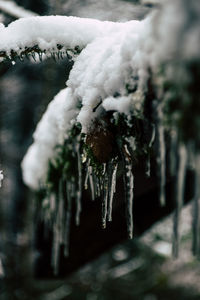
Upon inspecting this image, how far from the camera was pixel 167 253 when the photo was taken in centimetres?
642

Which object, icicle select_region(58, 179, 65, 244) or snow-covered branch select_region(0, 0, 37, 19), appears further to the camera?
snow-covered branch select_region(0, 0, 37, 19)

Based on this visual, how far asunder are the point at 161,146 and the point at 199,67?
0.35 metres

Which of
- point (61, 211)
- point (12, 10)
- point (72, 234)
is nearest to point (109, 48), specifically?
point (61, 211)

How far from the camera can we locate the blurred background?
3.47 metres

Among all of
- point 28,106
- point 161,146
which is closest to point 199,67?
point 161,146

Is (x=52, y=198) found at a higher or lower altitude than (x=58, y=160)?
lower

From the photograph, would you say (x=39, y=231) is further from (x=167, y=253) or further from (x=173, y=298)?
Result: (x=173, y=298)

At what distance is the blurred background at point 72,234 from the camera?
3.47 m

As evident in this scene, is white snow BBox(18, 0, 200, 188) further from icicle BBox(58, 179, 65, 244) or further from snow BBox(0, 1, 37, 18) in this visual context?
snow BBox(0, 1, 37, 18)

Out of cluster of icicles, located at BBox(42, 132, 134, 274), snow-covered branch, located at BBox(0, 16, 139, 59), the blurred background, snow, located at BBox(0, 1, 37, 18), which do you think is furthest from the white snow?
snow, located at BBox(0, 1, 37, 18)

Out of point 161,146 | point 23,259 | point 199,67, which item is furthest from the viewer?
point 23,259

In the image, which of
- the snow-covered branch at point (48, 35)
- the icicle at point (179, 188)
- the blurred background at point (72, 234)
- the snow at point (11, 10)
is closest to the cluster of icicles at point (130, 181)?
the icicle at point (179, 188)

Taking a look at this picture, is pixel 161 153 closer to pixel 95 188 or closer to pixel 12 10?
pixel 95 188

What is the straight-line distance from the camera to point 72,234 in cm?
401
